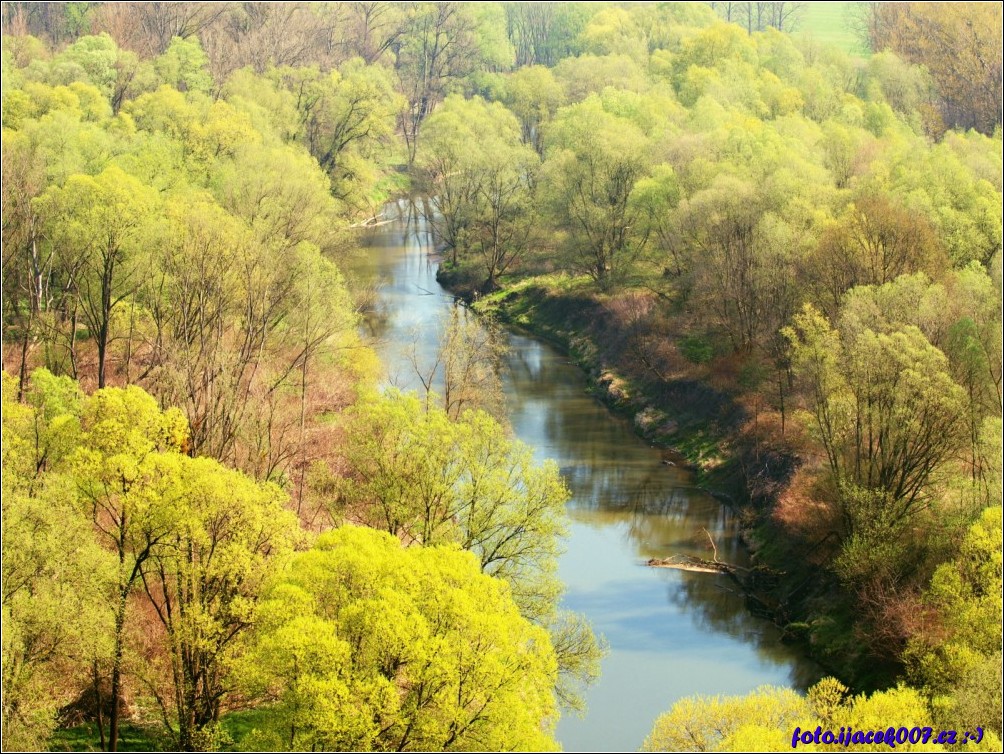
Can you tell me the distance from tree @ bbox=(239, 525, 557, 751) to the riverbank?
13343 mm

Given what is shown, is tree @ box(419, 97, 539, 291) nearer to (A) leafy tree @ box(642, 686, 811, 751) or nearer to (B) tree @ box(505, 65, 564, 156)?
(B) tree @ box(505, 65, 564, 156)

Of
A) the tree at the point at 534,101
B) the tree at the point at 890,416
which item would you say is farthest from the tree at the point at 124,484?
the tree at the point at 534,101

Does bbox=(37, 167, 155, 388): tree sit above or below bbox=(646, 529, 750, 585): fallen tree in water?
above

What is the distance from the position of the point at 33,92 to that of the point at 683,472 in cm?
4361

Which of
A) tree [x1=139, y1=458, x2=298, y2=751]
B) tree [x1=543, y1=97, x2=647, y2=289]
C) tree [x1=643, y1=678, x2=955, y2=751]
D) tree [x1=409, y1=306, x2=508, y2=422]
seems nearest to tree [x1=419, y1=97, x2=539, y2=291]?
tree [x1=543, y1=97, x2=647, y2=289]

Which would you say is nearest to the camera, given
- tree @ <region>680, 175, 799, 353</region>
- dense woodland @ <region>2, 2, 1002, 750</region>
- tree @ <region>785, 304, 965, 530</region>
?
dense woodland @ <region>2, 2, 1002, 750</region>

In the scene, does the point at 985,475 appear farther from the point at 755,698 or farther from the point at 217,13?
the point at 217,13

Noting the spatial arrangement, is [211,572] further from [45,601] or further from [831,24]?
[831,24]

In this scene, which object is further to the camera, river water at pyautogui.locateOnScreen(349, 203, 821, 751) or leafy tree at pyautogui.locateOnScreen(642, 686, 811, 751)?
river water at pyautogui.locateOnScreen(349, 203, 821, 751)

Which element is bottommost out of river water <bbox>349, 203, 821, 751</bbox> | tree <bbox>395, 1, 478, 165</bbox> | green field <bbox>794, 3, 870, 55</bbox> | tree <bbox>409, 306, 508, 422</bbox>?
river water <bbox>349, 203, 821, 751</bbox>

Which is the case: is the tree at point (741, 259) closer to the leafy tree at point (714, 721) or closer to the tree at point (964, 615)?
the tree at point (964, 615)

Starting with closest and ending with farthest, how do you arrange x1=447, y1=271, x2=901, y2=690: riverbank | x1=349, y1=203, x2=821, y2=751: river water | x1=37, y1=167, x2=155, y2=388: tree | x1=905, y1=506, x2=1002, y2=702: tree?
x1=905, y1=506, x2=1002, y2=702: tree, x1=349, y1=203, x2=821, y2=751: river water, x1=447, y1=271, x2=901, y2=690: riverbank, x1=37, y1=167, x2=155, y2=388: tree

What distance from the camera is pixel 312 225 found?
62219mm

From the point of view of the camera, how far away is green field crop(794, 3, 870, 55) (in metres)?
131
